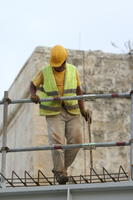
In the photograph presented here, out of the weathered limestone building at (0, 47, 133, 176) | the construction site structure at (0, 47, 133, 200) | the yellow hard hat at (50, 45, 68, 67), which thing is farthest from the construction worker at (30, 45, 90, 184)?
the weathered limestone building at (0, 47, 133, 176)

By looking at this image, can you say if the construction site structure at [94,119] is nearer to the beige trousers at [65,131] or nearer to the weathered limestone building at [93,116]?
the weathered limestone building at [93,116]

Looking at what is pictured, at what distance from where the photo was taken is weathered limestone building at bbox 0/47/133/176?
13.1m

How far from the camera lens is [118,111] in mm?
13680

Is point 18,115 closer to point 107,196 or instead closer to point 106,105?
point 106,105

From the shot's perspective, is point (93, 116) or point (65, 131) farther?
point (93, 116)

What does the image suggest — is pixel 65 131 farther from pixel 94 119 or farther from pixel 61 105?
pixel 94 119

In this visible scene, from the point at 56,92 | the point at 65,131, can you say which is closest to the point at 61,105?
the point at 56,92

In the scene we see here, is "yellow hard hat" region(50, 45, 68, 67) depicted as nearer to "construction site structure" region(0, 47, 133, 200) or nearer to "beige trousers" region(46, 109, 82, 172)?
"beige trousers" region(46, 109, 82, 172)

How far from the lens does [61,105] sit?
9.59 m

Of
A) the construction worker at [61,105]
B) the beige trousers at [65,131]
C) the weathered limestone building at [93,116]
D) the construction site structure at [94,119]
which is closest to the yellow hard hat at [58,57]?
the construction worker at [61,105]

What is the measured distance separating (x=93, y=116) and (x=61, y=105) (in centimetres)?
395

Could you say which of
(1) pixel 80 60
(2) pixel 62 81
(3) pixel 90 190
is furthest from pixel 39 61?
(3) pixel 90 190

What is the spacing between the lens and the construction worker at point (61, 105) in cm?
944

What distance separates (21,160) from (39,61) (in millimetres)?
1709
